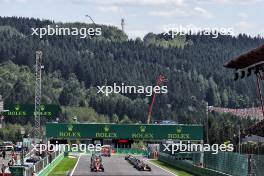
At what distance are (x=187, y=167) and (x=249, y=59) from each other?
3402cm

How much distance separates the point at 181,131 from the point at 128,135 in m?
7.35

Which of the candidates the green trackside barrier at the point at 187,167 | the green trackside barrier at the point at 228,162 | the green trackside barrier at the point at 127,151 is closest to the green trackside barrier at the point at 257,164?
the green trackside barrier at the point at 228,162

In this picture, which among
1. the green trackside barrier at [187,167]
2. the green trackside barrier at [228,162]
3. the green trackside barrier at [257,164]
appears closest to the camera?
the green trackside barrier at [257,164]

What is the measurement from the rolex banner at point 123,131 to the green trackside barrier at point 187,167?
22.1 feet

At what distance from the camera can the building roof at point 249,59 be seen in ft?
103

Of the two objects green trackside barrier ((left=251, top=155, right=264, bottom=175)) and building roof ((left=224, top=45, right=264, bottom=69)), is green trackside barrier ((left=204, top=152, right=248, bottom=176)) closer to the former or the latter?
green trackside barrier ((left=251, top=155, right=264, bottom=175))

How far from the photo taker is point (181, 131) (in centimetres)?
10306

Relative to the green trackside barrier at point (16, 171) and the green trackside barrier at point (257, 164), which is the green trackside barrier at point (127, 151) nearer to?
the green trackside barrier at point (16, 171)

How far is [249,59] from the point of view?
113 feet

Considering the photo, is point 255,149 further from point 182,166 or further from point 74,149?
point 74,149

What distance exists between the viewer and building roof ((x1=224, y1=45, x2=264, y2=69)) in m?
31.5

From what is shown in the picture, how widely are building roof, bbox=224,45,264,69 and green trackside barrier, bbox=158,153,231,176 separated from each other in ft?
34.2

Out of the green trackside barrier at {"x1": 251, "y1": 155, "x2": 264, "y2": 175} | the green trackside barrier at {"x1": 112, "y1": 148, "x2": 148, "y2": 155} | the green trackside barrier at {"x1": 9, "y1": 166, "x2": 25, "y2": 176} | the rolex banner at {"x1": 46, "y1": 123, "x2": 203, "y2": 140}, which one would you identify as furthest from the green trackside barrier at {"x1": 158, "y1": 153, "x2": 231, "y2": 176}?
the green trackside barrier at {"x1": 112, "y1": 148, "x2": 148, "y2": 155}

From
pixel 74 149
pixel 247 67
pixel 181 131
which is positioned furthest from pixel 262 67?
pixel 74 149
